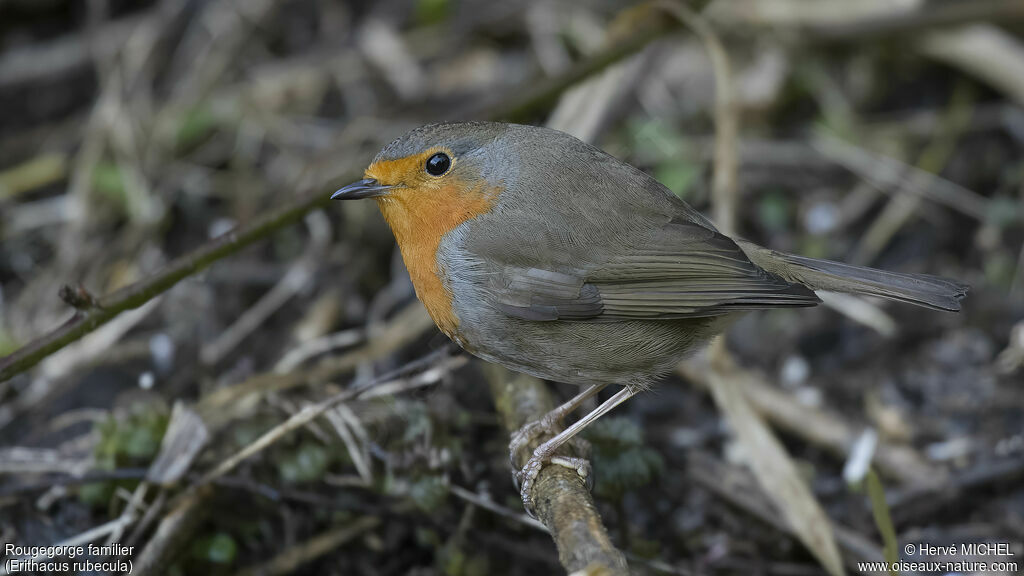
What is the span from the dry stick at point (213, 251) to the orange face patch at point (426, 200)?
0.47 m

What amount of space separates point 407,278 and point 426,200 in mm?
1523

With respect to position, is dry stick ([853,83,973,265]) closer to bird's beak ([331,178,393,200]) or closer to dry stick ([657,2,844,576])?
dry stick ([657,2,844,576])

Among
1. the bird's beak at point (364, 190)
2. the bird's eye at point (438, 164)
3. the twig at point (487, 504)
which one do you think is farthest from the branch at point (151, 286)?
the twig at point (487, 504)

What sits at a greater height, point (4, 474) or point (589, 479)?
point (4, 474)

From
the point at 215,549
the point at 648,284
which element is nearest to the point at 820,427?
the point at 648,284

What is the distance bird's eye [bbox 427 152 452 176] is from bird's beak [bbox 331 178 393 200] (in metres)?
0.16

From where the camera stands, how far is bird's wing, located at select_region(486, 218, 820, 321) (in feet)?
9.72

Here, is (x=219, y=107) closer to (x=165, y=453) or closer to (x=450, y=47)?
(x=450, y=47)

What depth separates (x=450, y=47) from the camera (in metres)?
6.06

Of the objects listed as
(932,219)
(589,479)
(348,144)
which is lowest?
(932,219)

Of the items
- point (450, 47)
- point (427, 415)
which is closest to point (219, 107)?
point (450, 47)

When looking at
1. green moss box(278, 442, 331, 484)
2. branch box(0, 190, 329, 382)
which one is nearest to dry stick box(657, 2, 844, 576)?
green moss box(278, 442, 331, 484)

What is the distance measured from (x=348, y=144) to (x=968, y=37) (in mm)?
3523

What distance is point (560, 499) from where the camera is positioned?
2510mm
